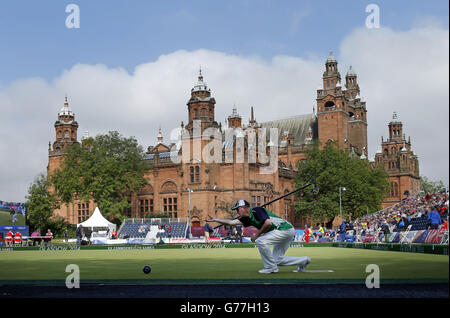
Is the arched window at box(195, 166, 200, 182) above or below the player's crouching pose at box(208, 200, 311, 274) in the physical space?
above

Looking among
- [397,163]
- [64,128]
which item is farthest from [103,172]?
[397,163]

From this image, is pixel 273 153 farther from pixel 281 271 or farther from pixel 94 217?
pixel 281 271

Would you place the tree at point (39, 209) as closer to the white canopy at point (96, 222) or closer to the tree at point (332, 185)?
→ the white canopy at point (96, 222)

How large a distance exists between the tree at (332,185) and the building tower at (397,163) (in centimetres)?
3232

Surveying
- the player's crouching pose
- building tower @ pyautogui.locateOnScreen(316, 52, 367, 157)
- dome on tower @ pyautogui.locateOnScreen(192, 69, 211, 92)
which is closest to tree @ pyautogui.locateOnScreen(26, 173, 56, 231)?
dome on tower @ pyautogui.locateOnScreen(192, 69, 211, 92)

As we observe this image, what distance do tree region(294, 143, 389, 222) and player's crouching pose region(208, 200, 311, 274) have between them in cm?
6390

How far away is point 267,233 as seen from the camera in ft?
43.1

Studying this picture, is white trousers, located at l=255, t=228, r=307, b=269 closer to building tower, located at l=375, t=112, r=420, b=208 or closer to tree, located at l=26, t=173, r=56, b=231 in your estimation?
tree, located at l=26, t=173, r=56, b=231

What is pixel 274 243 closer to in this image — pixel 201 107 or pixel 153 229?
pixel 153 229

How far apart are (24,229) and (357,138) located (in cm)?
7859

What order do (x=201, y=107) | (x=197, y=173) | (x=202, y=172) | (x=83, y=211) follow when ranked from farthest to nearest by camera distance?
1. (x=83, y=211)
2. (x=201, y=107)
3. (x=197, y=173)
4. (x=202, y=172)

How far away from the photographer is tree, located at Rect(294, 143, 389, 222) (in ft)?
255

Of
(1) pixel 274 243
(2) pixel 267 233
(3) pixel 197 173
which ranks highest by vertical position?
(3) pixel 197 173

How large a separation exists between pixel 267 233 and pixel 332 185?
67783mm
